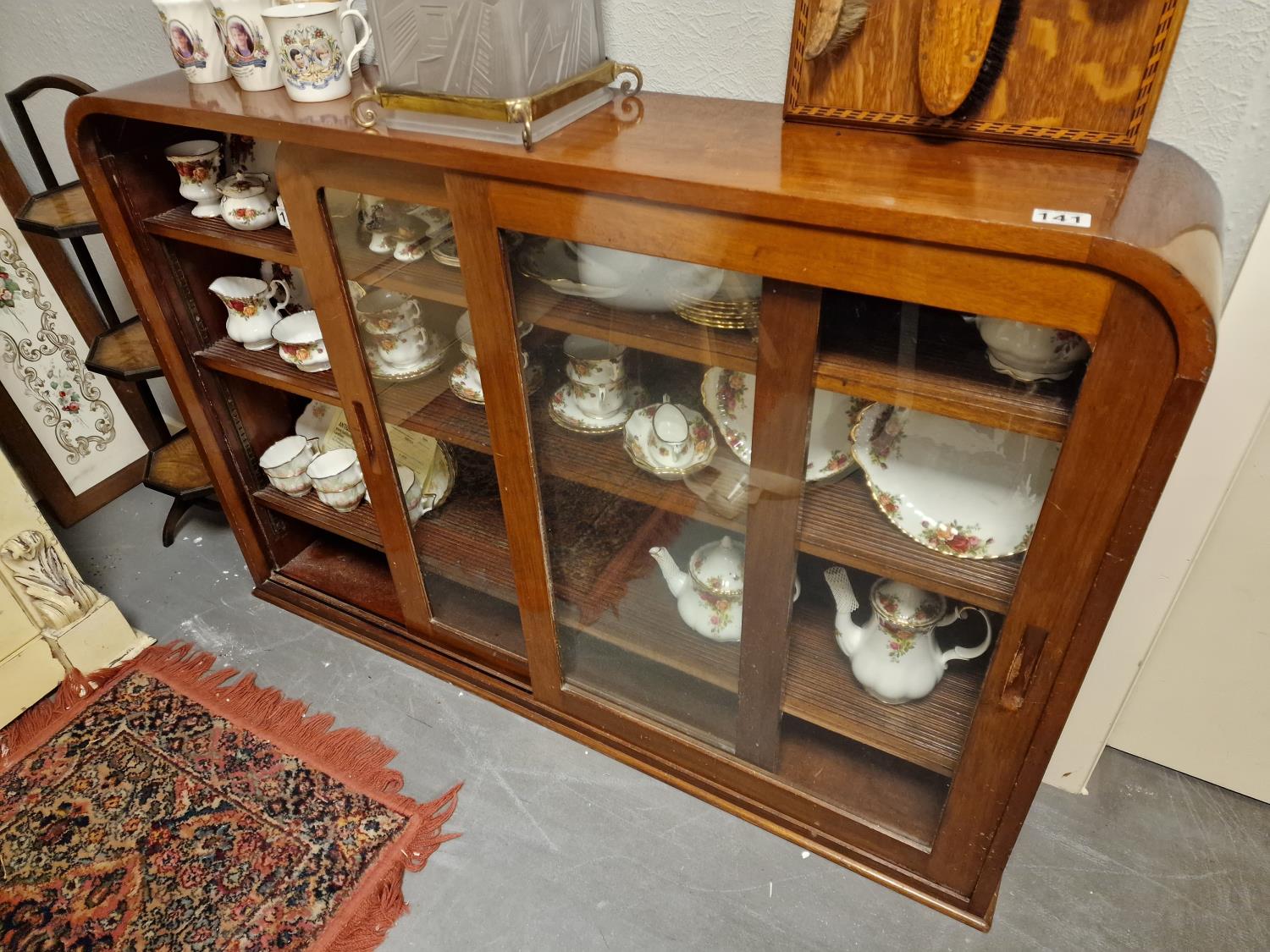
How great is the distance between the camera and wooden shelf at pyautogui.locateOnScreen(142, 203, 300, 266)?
1264 millimetres

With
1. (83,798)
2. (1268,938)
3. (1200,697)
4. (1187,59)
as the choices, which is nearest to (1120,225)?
(1187,59)

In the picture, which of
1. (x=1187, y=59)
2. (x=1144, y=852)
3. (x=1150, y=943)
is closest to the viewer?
(x=1187, y=59)

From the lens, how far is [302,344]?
4.65 feet

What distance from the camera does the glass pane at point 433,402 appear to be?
112cm

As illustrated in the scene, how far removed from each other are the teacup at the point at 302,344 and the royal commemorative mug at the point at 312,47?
0.42m

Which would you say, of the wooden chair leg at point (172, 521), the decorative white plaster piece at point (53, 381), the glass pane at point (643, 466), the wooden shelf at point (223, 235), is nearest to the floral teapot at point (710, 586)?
the glass pane at point (643, 466)

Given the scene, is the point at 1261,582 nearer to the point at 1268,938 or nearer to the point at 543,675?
the point at 1268,938

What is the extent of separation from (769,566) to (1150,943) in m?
0.76

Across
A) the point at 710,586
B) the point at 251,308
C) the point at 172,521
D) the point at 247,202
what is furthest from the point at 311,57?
the point at 172,521

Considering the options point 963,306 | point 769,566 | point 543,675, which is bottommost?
point 543,675

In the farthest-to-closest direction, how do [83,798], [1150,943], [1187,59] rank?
[83,798] → [1150,943] → [1187,59]

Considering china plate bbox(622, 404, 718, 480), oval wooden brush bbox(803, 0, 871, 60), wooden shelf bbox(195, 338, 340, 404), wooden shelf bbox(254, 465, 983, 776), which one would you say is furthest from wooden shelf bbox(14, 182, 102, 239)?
oval wooden brush bbox(803, 0, 871, 60)

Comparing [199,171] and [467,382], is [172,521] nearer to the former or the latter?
[199,171]

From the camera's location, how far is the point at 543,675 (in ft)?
4.68
